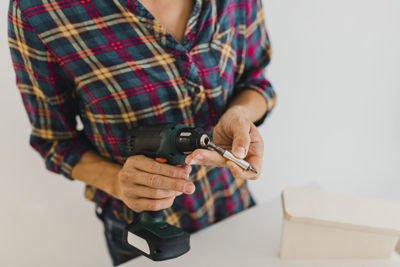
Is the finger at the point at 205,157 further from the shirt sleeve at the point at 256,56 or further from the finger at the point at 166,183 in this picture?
the shirt sleeve at the point at 256,56

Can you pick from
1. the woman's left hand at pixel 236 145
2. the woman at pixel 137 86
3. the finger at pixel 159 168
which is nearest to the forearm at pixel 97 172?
the woman at pixel 137 86

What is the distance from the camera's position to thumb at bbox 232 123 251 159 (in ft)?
1.72

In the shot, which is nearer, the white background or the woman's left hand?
the woman's left hand

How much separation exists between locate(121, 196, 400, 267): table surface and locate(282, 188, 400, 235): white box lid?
0.32 feet

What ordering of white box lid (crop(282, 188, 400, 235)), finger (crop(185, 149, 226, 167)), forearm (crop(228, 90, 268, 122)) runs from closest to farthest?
finger (crop(185, 149, 226, 167)) → white box lid (crop(282, 188, 400, 235)) → forearm (crop(228, 90, 268, 122))

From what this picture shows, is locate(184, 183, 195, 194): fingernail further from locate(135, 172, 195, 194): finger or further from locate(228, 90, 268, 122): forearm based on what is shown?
locate(228, 90, 268, 122): forearm

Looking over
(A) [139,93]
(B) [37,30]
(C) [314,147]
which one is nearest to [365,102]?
(C) [314,147]

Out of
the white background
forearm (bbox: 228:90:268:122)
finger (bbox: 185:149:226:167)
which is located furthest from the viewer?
the white background

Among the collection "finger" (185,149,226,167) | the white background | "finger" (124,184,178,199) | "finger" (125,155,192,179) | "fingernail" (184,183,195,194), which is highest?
"finger" (185,149,226,167)

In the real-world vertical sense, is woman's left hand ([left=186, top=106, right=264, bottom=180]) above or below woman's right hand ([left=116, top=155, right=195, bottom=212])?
above

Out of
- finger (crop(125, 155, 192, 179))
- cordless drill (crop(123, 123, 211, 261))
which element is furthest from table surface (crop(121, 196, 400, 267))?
finger (crop(125, 155, 192, 179))

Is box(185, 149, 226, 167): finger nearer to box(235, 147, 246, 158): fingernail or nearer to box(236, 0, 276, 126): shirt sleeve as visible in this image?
box(235, 147, 246, 158): fingernail

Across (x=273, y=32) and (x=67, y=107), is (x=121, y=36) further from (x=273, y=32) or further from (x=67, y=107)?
(x=273, y=32)

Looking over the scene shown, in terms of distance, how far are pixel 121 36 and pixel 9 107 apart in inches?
18.5
